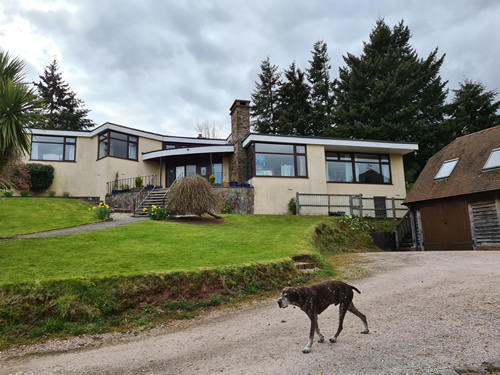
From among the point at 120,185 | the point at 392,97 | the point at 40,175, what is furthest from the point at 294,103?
the point at 40,175

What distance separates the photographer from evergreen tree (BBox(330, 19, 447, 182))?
30203mm

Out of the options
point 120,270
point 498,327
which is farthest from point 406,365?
point 120,270

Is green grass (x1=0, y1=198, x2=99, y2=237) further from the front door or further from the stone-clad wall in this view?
the front door

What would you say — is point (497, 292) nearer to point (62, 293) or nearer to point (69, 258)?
point (62, 293)

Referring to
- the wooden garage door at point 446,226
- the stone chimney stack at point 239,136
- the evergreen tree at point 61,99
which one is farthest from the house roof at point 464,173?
the evergreen tree at point 61,99

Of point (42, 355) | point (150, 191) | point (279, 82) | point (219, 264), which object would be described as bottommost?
point (42, 355)

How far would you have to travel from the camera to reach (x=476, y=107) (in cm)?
3231

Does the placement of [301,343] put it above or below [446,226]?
below

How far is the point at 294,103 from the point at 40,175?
26325mm

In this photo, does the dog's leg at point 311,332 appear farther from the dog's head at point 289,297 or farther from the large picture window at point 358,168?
the large picture window at point 358,168

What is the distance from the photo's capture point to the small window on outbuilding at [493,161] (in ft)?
47.7

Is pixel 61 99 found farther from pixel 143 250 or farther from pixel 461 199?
pixel 461 199

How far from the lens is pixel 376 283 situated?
309 inches

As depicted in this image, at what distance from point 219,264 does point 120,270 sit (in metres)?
2.23
